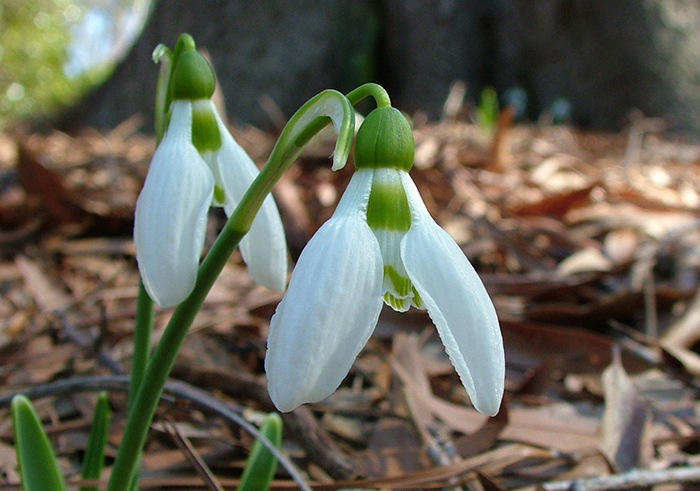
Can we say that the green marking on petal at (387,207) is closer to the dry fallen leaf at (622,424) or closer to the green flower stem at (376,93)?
the green flower stem at (376,93)

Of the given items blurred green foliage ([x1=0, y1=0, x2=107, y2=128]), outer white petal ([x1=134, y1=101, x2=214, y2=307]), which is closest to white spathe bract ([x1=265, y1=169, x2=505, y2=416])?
outer white petal ([x1=134, y1=101, x2=214, y2=307])

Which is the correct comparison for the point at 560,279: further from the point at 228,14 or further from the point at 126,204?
the point at 228,14

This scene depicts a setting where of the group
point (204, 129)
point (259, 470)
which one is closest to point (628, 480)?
point (259, 470)

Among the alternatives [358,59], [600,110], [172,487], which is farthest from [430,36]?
[172,487]

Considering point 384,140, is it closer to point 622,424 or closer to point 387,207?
point 387,207

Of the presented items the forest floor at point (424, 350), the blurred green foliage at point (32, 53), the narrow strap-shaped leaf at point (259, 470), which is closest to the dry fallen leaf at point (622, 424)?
the forest floor at point (424, 350)

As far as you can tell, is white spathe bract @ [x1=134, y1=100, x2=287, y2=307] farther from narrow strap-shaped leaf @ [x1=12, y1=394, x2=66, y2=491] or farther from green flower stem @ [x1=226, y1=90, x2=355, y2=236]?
narrow strap-shaped leaf @ [x1=12, y1=394, x2=66, y2=491]
